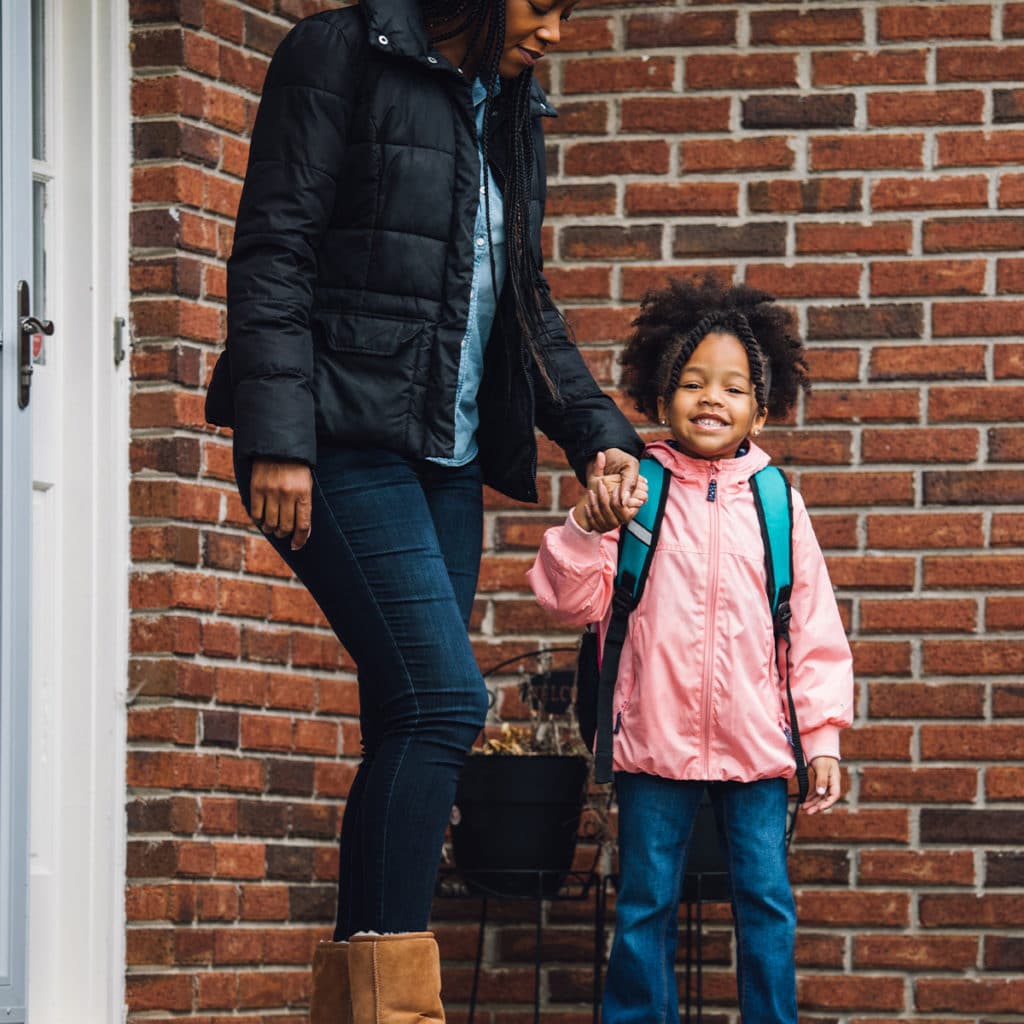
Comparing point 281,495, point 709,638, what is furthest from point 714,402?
point 281,495

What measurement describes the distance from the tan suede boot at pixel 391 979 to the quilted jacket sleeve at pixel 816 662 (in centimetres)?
114

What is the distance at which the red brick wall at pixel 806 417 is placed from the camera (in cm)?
435

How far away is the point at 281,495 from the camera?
9.30 ft

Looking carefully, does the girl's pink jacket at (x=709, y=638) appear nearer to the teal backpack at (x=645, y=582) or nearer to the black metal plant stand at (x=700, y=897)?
the teal backpack at (x=645, y=582)

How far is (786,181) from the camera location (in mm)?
4816

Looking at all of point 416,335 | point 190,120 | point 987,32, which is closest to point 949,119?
point 987,32

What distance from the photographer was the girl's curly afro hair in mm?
3951

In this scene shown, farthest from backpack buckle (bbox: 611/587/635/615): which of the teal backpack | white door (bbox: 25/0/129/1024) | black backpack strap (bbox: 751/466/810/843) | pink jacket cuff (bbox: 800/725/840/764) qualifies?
white door (bbox: 25/0/129/1024)

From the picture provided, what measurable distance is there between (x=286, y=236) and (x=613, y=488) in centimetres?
71

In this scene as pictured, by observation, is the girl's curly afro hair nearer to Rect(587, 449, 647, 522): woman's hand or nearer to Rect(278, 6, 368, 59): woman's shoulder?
Rect(587, 449, 647, 522): woman's hand

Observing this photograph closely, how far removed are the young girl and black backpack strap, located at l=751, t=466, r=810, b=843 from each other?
16 mm

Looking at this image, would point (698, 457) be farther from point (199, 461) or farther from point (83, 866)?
point (83, 866)

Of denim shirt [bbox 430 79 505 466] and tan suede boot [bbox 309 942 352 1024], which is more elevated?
denim shirt [bbox 430 79 505 466]

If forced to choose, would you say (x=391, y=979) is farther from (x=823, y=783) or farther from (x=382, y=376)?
(x=823, y=783)
